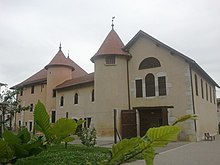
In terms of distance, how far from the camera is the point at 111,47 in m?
23.9

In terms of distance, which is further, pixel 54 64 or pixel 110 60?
pixel 54 64

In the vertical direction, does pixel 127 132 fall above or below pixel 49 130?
below

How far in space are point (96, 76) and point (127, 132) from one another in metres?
5.97

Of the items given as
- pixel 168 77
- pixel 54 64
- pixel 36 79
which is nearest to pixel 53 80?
pixel 54 64

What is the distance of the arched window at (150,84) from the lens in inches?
862

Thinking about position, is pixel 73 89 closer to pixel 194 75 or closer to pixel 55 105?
pixel 55 105

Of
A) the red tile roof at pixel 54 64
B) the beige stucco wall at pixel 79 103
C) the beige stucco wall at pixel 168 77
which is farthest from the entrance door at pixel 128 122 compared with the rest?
the red tile roof at pixel 54 64

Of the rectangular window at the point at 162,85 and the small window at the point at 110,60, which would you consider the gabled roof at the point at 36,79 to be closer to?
the small window at the point at 110,60

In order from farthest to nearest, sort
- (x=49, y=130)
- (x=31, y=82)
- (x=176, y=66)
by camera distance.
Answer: (x=31, y=82) → (x=176, y=66) → (x=49, y=130)

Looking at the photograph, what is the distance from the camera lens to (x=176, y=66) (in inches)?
829

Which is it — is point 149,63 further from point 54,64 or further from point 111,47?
point 54,64

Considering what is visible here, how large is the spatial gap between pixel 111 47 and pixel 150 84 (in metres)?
5.05

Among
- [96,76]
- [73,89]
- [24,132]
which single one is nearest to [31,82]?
[73,89]

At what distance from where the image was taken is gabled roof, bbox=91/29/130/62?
23.4m
